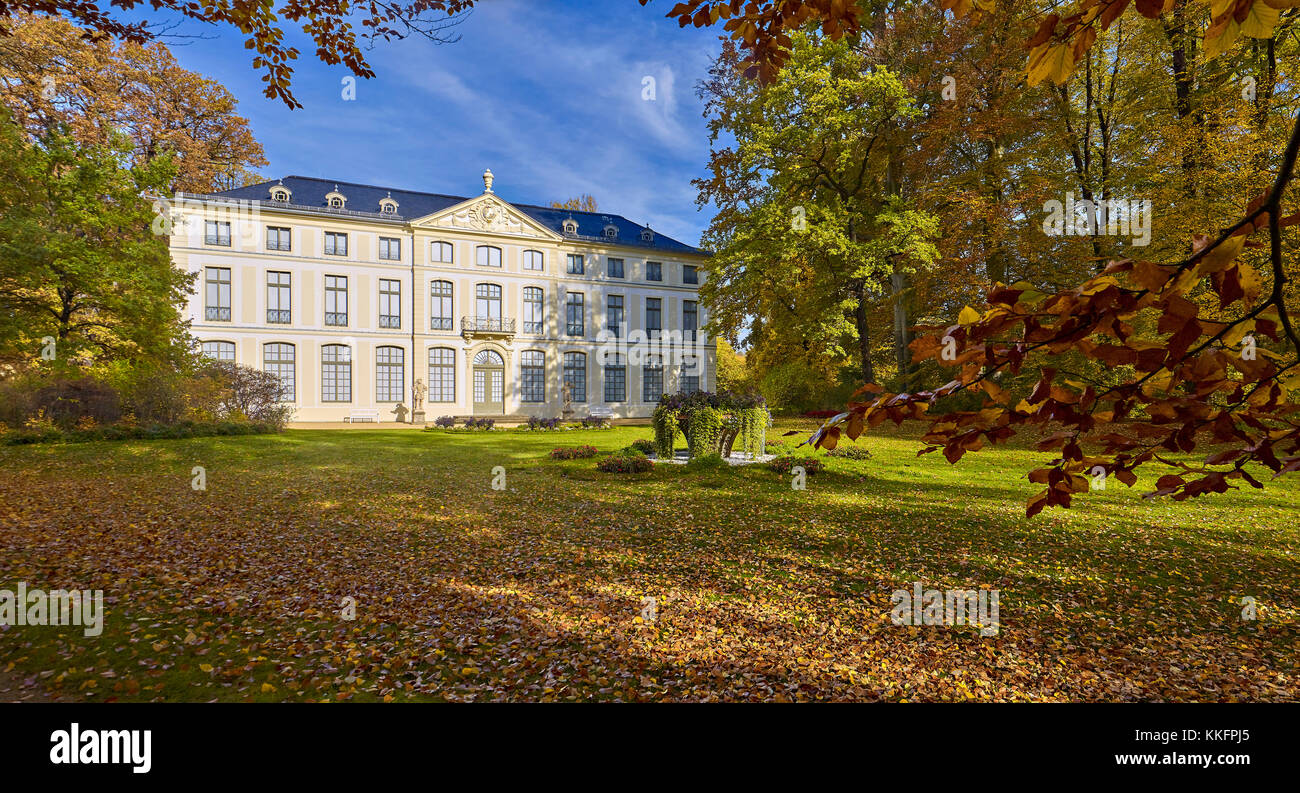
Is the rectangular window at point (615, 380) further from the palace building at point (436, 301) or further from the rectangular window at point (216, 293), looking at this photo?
the rectangular window at point (216, 293)

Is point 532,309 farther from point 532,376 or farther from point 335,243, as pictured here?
point 335,243

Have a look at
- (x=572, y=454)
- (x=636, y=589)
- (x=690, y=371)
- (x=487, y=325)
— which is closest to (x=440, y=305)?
(x=487, y=325)

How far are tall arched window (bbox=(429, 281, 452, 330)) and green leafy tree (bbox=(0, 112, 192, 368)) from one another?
61.8 feet

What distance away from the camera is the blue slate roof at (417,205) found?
3138 cm

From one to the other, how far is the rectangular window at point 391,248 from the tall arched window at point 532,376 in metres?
8.91

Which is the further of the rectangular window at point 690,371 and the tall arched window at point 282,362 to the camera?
the rectangular window at point 690,371

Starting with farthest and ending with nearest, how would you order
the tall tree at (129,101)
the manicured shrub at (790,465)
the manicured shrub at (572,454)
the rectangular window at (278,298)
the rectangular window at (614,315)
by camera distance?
the rectangular window at (614,315) < the rectangular window at (278,298) < the tall tree at (129,101) < the manicured shrub at (572,454) < the manicured shrub at (790,465)

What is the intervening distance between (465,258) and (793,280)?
19879 millimetres

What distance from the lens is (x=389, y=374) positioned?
3228 centimetres

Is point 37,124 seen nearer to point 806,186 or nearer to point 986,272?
point 806,186

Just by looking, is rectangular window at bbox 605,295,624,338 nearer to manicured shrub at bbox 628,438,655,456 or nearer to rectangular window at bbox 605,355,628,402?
rectangular window at bbox 605,355,628,402

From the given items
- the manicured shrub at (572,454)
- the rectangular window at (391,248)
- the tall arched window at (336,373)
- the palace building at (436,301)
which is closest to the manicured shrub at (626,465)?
the manicured shrub at (572,454)

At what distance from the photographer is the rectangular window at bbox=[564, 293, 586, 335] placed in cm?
3659
